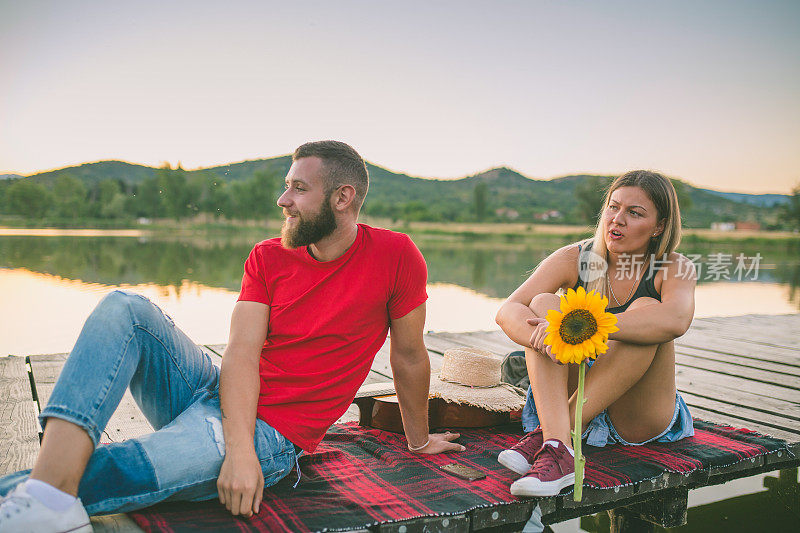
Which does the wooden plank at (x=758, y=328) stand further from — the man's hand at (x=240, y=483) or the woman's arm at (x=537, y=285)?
the man's hand at (x=240, y=483)

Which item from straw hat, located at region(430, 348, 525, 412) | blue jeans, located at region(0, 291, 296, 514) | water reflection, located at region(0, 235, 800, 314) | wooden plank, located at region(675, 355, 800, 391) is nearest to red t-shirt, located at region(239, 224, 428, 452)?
blue jeans, located at region(0, 291, 296, 514)

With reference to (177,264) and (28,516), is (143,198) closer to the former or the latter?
(177,264)

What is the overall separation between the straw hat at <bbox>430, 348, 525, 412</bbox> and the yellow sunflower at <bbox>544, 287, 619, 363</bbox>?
105 centimetres

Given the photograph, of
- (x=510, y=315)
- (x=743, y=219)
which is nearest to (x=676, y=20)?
(x=743, y=219)

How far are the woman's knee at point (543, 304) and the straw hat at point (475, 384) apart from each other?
25.0 inches

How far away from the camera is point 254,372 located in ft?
6.38

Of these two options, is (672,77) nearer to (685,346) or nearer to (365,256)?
(685,346)

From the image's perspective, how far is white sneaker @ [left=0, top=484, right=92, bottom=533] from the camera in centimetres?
145

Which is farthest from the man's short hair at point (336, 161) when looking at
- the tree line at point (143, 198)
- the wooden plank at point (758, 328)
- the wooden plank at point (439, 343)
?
the tree line at point (143, 198)

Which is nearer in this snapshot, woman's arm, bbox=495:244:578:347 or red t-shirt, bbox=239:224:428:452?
red t-shirt, bbox=239:224:428:452

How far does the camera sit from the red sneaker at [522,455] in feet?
7.10

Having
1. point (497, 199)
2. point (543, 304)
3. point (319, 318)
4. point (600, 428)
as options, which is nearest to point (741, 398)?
point (600, 428)

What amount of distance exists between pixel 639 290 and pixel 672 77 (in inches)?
953

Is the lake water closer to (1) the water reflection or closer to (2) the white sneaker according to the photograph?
(1) the water reflection
